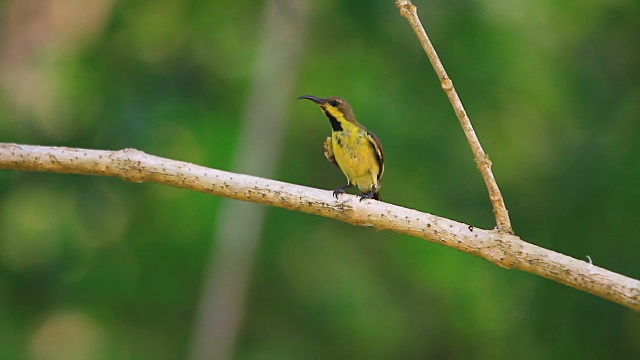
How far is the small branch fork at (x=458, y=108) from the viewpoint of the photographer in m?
4.87

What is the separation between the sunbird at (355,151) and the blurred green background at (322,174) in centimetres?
309

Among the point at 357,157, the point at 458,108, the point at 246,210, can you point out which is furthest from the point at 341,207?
the point at 246,210

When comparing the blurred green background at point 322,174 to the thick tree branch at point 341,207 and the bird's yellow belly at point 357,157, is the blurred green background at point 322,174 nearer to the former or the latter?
the bird's yellow belly at point 357,157

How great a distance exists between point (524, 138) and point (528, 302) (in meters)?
2.35

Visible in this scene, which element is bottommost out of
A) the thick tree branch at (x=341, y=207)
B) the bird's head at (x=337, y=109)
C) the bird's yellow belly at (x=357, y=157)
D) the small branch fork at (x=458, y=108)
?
the thick tree branch at (x=341, y=207)

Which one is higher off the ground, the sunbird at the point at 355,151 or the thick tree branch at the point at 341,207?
the sunbird at the point at 355,151

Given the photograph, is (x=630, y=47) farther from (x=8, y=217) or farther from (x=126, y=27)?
(x=8, y=217)

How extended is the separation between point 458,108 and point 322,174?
308 inches

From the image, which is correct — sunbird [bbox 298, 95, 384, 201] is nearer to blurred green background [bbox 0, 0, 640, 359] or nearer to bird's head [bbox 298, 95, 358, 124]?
bird's head [bbox 298, 95, 358, 124]

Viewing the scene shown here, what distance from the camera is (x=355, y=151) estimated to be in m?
7.57

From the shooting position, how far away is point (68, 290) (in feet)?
38.5

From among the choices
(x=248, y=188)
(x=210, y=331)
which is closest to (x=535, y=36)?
(x=210, y=331)

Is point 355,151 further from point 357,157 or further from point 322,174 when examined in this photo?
point 322,174

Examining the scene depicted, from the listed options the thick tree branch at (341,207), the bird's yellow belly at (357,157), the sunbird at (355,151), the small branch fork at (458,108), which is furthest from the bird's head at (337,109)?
the small branch fork at (458,108)
